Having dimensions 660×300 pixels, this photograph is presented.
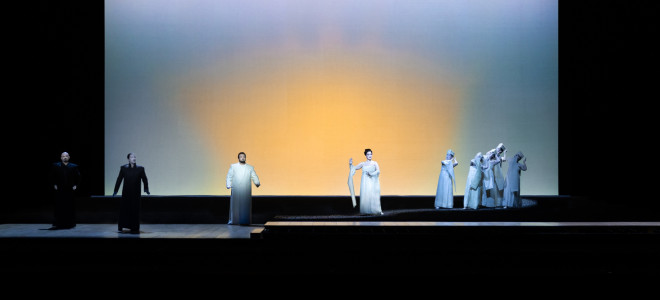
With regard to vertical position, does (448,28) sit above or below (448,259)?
above

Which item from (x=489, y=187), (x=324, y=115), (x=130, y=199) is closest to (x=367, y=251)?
(x=130, y=199)

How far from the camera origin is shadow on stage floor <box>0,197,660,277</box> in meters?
6.38

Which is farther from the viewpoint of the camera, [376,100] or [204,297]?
[376,100]

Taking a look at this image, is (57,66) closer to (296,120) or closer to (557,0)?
(296,120)

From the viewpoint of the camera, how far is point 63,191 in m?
9.41

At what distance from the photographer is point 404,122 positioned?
1189cm

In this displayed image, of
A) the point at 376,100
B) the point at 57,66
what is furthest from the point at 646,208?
the point at 57,66

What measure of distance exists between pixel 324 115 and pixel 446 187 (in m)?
2.81

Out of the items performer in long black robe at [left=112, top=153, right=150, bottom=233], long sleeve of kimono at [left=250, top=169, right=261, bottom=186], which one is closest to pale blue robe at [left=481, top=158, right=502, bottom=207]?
long sleeve of kimono at [left=250, top=169, right=261, bottom=186]

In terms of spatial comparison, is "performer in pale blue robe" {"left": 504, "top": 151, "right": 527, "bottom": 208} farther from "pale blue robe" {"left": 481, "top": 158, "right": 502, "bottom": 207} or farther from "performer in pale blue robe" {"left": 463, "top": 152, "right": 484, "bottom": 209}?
"performer in pale blue robe" {"left": 463, "top": 152, "right": 484, "bottom": 209}

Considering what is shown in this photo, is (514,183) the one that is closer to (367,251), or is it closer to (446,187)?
(446,187)

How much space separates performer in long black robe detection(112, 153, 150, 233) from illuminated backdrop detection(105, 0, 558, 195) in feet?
8.29

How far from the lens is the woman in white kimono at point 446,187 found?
10.6 metres

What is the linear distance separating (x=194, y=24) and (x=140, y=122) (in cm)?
215
